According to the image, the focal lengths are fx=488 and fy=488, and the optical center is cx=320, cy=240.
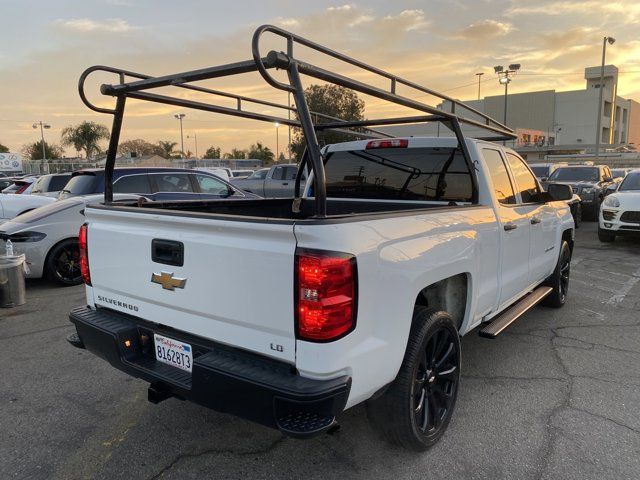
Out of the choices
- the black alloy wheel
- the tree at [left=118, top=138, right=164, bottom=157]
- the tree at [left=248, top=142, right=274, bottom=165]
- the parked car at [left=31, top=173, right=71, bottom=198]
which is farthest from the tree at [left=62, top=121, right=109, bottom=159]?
the black alloy wheel

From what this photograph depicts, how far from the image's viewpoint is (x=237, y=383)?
2.25 meters

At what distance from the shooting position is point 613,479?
Result: 2670mm

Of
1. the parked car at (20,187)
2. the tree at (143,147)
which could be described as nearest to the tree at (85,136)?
the tree at (143,147)

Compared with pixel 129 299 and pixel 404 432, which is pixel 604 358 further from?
pixel 129 299

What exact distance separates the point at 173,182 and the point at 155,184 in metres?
0.39

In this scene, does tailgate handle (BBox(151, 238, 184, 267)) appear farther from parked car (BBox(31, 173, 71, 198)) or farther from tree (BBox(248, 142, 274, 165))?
tree (BBox(248, 142, 274, 165))

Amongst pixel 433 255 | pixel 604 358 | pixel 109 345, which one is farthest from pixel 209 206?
pixel 604 358

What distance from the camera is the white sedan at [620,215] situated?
9938 millimetres

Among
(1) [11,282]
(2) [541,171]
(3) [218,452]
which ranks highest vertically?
(2) [541,171]

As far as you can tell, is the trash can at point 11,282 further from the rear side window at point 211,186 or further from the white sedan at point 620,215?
the white sedan at point 620,215

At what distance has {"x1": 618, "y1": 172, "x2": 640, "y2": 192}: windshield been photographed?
36.1ft

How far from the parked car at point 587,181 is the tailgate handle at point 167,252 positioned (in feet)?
45.9

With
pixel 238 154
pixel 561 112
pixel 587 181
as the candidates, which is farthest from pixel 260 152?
pixel 587 181

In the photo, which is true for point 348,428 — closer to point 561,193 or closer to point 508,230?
point 508,230
